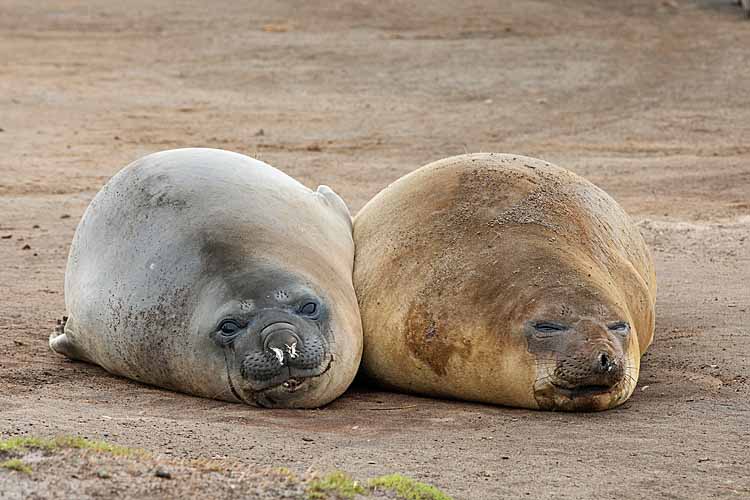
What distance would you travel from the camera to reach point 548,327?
585cm

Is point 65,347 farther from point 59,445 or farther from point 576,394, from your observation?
point 576,394

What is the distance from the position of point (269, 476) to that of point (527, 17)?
1667cm

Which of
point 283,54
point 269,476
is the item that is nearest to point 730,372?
point 269,476

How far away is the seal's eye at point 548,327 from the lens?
584cm

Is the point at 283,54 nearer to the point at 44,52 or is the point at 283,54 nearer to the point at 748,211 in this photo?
the point at 44,52

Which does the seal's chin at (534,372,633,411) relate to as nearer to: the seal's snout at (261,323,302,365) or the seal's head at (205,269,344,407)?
the seal's head at (205,269,344,407)

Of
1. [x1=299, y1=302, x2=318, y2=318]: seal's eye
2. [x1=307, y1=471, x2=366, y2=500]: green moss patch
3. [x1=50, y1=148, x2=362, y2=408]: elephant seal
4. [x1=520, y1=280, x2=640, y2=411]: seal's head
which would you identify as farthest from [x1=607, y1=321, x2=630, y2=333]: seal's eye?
[x1=307, y1=471, x2=366, y2=500]: green moss patch

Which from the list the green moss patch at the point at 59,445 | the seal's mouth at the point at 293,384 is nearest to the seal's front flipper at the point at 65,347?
the seal's mouth at the point at 293,384

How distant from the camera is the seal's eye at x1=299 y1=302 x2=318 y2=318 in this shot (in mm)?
5957

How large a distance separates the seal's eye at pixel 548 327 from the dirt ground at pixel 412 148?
370 mm

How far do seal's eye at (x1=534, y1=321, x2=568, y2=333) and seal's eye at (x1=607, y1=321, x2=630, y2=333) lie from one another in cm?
23

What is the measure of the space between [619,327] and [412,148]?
7.89 meters

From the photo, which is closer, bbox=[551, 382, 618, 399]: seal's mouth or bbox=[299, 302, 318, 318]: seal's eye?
bbox=[551, 382, 618, 399]: seal's mouth

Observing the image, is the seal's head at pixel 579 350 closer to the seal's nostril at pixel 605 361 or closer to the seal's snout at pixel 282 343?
the seal's nostril at pixel 605 361
